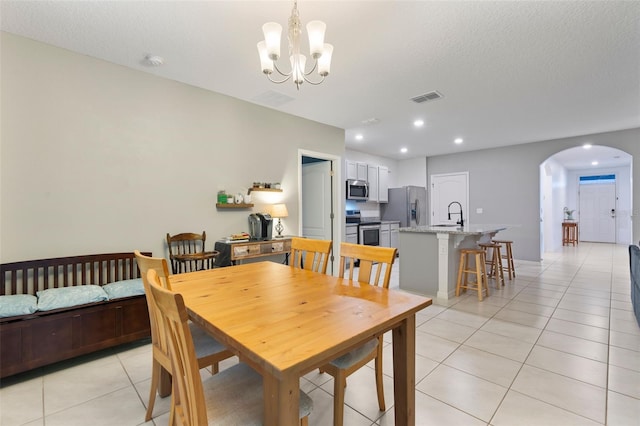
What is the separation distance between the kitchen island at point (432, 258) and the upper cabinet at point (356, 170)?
2408 millimetres

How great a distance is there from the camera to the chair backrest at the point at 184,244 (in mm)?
3193

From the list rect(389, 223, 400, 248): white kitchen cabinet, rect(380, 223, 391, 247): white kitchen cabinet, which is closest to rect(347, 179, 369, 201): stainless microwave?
rect(380, 223, 391, 247): white kitchen cabinet

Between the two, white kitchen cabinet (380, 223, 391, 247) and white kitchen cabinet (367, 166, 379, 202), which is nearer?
white kitchen cabinet (380, 223, 391, 247)

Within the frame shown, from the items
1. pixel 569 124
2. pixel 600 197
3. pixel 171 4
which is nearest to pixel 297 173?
pixel 171 4

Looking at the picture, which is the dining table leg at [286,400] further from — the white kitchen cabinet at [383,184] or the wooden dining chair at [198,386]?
the white kitchen cabinet at [383,184]

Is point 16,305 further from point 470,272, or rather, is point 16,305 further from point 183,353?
point 470,272

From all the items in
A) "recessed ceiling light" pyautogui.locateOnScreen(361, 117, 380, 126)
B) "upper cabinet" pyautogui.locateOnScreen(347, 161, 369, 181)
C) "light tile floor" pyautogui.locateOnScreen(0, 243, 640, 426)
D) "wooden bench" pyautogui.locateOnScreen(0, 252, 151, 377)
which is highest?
"recessed ceiling light" pyautogui.locateOnScreen(361, 117, 380, 126)

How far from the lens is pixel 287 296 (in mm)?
1544

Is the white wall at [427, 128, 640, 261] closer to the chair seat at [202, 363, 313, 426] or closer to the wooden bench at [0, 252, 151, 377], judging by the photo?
the chair seat at [202, 363, 313, 426]

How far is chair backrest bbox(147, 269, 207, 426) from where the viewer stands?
0.83 metres

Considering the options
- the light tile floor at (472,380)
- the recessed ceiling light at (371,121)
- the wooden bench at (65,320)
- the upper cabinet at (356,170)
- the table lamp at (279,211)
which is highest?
the recessed ceiling light at (371,121)

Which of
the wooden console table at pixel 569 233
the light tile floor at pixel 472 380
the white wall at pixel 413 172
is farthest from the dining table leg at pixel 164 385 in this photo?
the wooden console table at pixel 569 233

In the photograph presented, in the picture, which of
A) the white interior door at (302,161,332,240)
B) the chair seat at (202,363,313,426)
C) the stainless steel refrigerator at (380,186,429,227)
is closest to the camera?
the chair seat at (202,363,313,426)

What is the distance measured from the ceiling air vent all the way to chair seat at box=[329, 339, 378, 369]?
10.4 feet
